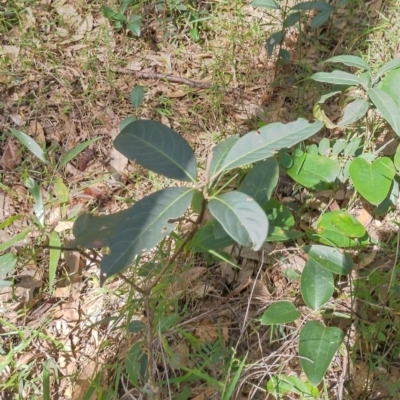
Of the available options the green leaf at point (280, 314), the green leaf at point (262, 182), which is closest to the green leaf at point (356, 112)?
the green leaf at point (262, 182)

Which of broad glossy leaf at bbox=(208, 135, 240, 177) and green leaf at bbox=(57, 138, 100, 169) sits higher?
broad glossy leaf at bbox=(208, 135, 240, 177)

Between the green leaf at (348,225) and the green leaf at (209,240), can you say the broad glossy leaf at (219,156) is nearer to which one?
the green leaf at (209,240)

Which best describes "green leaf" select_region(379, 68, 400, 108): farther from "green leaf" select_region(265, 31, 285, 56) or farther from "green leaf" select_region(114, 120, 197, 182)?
"green leaf" select_region(114, 120, 197, 182)

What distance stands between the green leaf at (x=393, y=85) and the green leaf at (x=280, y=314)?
2.60 ft

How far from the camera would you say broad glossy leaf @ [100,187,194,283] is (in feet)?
2.99

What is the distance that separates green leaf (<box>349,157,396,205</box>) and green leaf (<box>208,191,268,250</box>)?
780 mm

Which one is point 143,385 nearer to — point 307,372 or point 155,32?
point 307,372

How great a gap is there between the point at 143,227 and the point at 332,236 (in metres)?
0.93

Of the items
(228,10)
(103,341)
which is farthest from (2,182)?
(228,10)

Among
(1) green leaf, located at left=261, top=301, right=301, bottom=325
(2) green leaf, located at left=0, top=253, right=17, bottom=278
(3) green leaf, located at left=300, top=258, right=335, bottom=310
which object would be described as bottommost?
(2) green leaf, located at left=0, top=253, right=17, bottom=278

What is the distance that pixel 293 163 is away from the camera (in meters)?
1.85

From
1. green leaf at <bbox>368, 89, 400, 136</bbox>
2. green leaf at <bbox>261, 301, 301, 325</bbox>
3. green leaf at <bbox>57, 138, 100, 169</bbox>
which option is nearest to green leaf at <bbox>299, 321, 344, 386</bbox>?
green leaf at <bbox>261, 301, 301, 325</bbox>

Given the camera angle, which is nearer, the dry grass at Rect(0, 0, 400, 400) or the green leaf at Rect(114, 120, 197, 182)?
the green leaf at Rect(114, 120, 197, 182)

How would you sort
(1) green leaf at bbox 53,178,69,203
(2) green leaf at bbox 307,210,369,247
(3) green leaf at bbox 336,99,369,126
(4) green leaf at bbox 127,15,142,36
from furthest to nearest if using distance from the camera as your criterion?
(4) green leaf at bbox 127,15,142,36 → (1) green leaf at bbox 53,178,69,203 → (3) green leaf at bbox 336,99,369,126 → (2) green leaf at bbox 307,210,369,247
